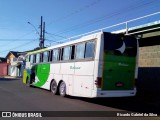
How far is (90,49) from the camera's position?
13.6 m

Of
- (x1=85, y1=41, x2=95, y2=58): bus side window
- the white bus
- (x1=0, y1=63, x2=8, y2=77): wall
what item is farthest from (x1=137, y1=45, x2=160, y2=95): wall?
(x1=0, y1=63, x2=8, y2=77): wall

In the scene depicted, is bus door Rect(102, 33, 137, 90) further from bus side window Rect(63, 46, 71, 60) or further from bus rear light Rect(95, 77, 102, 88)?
bus side window Rect(63, 46, 71, 60)

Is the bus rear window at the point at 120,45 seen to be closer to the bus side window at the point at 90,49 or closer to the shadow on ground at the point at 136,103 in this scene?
the bus side window at the point at 90,49

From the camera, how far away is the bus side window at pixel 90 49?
13.3m

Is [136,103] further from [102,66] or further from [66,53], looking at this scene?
[66,53]

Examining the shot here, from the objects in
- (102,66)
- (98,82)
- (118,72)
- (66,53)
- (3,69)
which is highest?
(66,53)

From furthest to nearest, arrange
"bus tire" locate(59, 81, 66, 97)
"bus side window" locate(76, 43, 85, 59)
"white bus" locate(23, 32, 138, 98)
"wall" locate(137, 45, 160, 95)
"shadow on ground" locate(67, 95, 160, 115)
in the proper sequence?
"wall" locate(137, 45, 160, 95) → "bus tire" locate(59, 81, 66, 97) → "bus side window" locate(76, 43, 85, 59) → "shadow on ground" locate(67, 95, 160, 115) → "white bus" locate(23, 32, 138, 98)

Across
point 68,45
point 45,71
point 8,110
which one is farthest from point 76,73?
point 45,71

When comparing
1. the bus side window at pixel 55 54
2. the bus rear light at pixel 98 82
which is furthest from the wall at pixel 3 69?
the bus rear light at pixel 98 82

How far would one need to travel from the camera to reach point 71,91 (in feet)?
50.5

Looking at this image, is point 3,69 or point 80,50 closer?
point 80,50

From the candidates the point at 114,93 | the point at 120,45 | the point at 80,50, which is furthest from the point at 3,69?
the point at 114,93

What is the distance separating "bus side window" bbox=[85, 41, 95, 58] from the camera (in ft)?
43.7

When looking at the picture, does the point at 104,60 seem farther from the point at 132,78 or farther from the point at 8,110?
the point at 8,110
